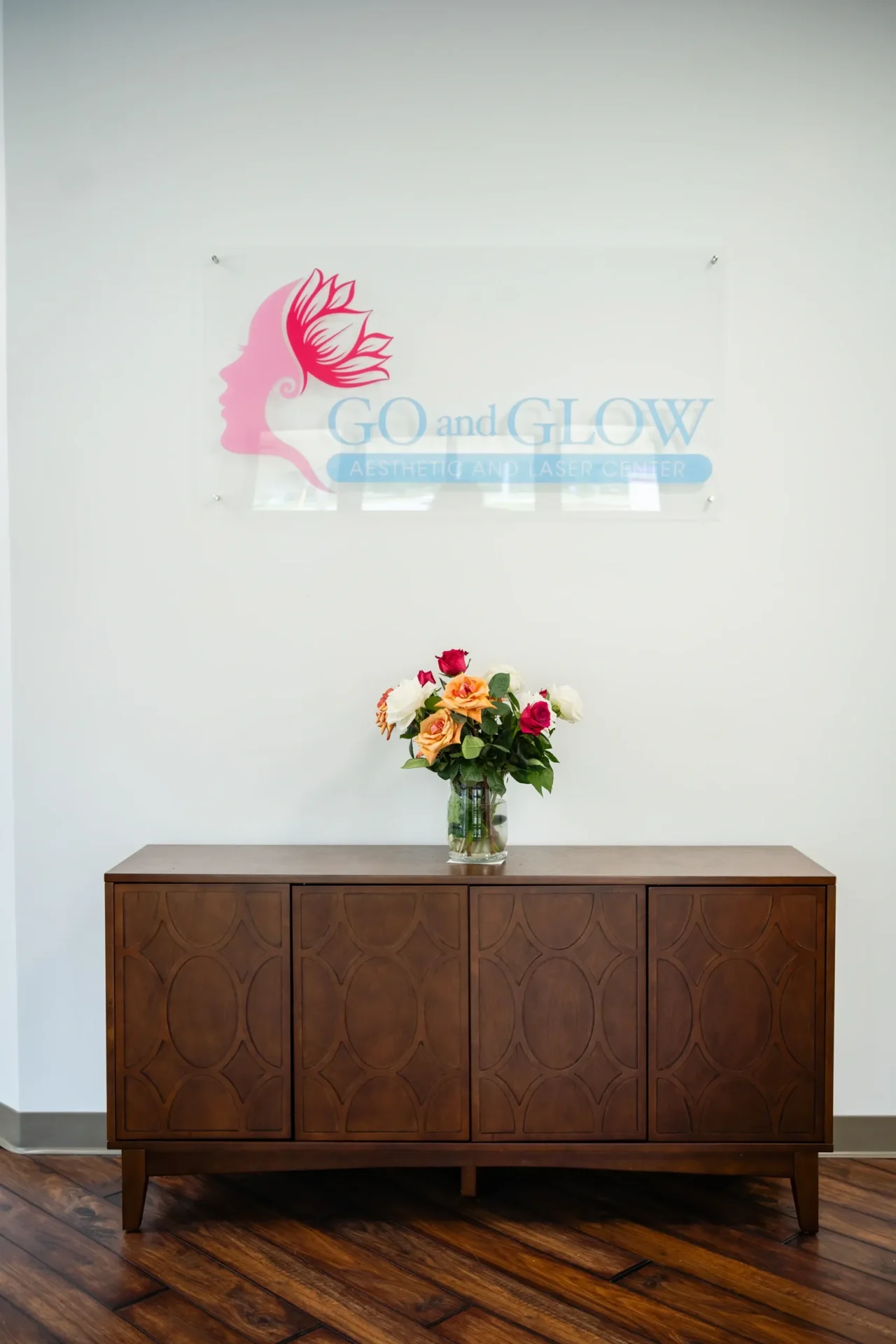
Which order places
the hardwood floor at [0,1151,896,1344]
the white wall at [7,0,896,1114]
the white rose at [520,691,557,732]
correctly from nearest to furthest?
1. the hardwood floor at [0,1151,896,1344]
2. the white rose at [520,691,557,732]
3. the white wall at [7,0,896,1114]

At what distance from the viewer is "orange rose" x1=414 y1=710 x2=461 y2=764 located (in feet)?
7.87

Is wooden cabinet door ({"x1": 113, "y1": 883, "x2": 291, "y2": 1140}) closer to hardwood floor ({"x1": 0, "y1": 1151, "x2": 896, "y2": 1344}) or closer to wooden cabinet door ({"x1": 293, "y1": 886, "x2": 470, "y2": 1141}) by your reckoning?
wooden cabinet door ({"x1": 293, "y1": 886, "x2": 470, "y2": 1141})

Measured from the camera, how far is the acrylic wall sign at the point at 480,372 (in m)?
2.76

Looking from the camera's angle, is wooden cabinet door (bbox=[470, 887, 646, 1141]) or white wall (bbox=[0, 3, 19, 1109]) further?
white wall (bbox=[0, 3, 19, 1109])

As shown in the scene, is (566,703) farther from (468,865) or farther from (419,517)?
(419,517)

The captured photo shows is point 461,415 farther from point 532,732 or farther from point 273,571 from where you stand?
point 532,732

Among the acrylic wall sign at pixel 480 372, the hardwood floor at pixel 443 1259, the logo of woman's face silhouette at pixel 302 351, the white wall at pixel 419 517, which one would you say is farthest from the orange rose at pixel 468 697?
the hardwood floor at pixel 443 1259

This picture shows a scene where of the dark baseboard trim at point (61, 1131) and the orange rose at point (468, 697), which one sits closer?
the orange rose at point (468, 697)

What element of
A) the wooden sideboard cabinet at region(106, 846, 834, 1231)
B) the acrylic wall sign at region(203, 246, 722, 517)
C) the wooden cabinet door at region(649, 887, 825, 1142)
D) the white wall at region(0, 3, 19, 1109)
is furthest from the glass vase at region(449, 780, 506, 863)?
the white wall at region(0, 3, 19, 1109)

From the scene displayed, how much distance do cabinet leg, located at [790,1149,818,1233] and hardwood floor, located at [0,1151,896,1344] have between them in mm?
46

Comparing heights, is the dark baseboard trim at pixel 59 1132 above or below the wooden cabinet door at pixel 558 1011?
below

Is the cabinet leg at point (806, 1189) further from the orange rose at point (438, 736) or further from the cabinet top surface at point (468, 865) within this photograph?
A: the orange rose at point (438, 736)

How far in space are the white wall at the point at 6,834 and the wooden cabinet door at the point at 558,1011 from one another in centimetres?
136

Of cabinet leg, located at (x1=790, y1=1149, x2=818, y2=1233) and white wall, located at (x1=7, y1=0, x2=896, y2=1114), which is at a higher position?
white wall, located at (x1=7, y1=0, x2=896, y2=1114)
